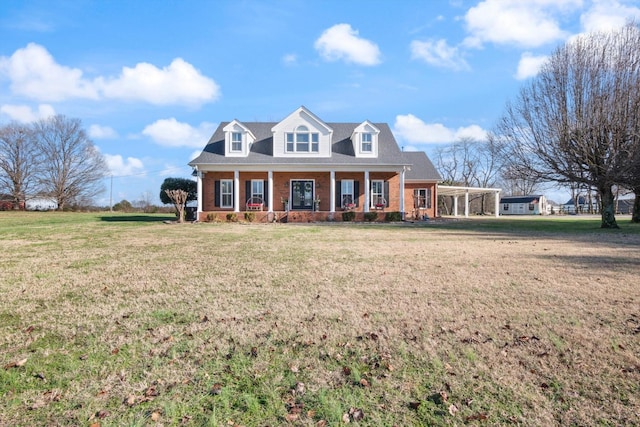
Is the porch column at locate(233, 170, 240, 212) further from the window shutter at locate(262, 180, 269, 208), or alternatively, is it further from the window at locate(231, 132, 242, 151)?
the window at locate(231, 132, 242, 151)

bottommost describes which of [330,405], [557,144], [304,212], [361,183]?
[330,405]

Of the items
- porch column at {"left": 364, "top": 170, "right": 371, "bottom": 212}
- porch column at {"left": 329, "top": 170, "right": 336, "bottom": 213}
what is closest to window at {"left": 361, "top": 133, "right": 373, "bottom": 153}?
porch column at {"left": 364, "top": 170, "right": 371, "bottom": 212}

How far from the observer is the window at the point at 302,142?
2248 cm

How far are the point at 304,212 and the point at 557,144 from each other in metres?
13.0

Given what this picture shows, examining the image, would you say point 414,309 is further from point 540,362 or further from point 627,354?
point 627,354

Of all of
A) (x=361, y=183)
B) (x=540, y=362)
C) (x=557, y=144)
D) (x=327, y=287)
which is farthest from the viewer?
(x=361, y=183)

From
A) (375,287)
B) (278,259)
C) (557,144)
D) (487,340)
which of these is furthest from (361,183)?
(487,340)

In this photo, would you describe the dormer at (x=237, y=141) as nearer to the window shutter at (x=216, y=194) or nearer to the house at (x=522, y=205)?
the window shutter at (x=216, y=194)

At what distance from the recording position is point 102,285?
560 centimetres

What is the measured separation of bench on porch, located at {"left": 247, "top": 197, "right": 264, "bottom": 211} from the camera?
70.2 feet

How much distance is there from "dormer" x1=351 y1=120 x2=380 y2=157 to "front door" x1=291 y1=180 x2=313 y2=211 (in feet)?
11.7

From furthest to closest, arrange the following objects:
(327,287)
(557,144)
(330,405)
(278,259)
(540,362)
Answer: (557,144) → (278,259) → (327,287) → (540,362) → (330,405)

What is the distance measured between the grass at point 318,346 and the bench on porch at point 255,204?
14.7m

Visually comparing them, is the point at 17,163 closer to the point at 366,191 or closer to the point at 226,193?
the point at 226,193
